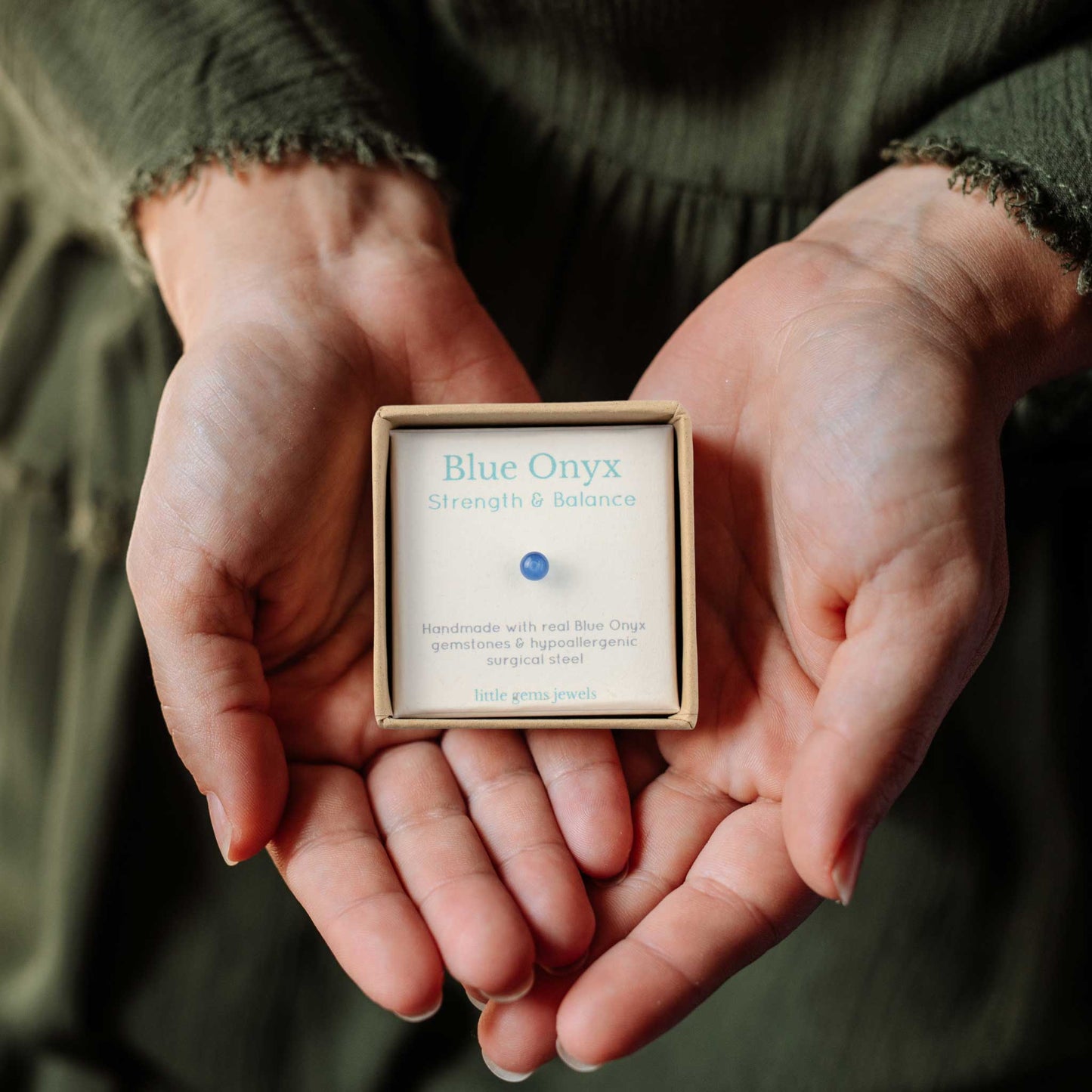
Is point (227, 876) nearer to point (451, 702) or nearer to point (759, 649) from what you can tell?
point (451, 702)

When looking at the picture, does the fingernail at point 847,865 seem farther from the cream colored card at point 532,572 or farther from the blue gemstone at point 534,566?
the blue gemstone at point 534,566

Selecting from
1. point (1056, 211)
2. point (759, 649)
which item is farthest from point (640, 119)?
point (759, 649)

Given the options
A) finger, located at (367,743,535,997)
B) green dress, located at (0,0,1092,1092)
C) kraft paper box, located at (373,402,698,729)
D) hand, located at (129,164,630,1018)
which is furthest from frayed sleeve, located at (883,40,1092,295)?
finger, located at (367,743,535,997)

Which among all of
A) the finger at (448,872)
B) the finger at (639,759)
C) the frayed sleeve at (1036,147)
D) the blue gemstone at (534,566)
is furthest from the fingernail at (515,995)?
the frayed sleeve at (1036,147)

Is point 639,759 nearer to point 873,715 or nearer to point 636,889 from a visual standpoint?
point 636,889

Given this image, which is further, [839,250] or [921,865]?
[921,865]

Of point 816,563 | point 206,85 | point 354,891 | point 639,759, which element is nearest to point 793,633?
point 816,563
